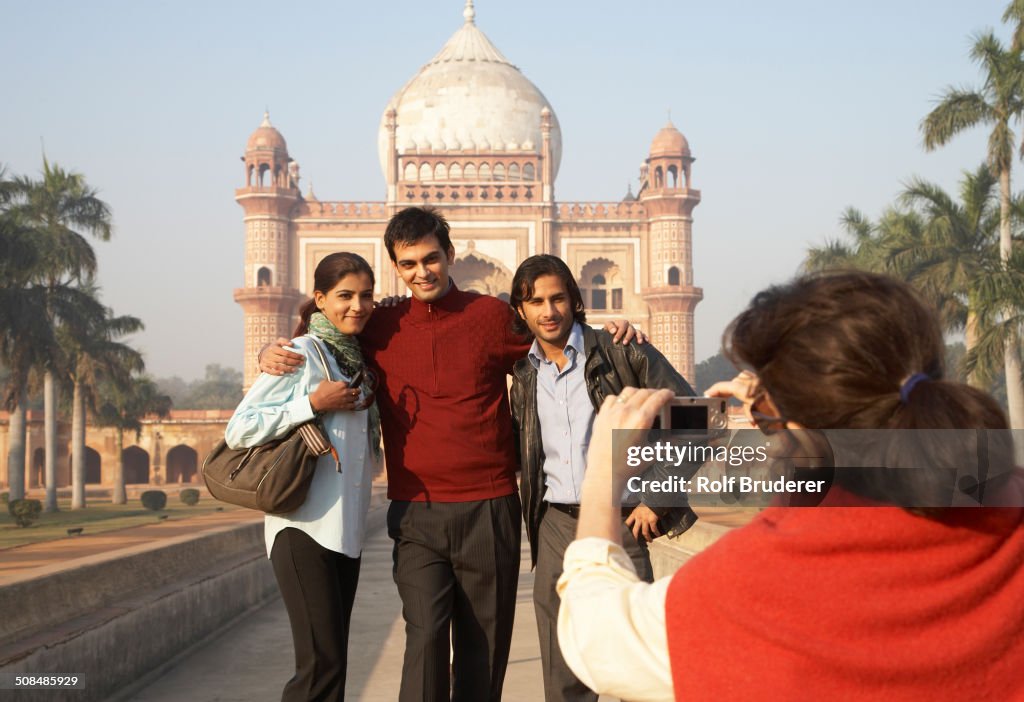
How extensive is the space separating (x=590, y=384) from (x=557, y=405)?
0.10 metres

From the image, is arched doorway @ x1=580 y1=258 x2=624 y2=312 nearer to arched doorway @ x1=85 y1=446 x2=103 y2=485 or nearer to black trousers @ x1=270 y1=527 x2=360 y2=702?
arched doorway @ x1=85 y1=446 x2=103 y2=485

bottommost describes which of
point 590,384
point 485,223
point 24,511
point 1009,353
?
point 24,511

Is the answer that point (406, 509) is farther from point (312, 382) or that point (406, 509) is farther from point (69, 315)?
point (69, 315)

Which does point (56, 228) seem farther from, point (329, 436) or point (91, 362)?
point (329, 436)

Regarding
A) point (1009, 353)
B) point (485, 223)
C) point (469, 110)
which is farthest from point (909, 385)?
point (469, 110)

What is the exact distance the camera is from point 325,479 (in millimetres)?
3014

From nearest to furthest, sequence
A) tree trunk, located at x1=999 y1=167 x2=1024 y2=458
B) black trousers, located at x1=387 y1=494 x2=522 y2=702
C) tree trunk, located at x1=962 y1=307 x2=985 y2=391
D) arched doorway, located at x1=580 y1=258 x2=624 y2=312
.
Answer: black trousers, located at x1=387 y1=494 x2=522 y2=702, tree trunk, located at x1=962 y1=307 x2=985 y2=391, tree trunk, located at x1=999 y1=167 x2=1024 y2=458, arched doorway, located at x1=580 y1=258 x2=624 y2=312

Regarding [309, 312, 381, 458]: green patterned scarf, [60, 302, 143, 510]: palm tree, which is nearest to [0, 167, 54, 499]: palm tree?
[60, 302, 143, 510]: palm tree

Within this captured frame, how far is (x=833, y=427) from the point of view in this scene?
1224mm

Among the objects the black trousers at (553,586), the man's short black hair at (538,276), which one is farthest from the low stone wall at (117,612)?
the man's short black hair at (538,276)

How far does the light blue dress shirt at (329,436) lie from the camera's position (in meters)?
2.94

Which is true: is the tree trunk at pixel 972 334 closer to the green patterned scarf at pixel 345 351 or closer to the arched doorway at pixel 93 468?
the green patterned scarf at pixel 345 351

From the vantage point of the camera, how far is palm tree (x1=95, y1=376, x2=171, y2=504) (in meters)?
24.7

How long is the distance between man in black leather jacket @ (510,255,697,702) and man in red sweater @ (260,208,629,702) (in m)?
0.07
